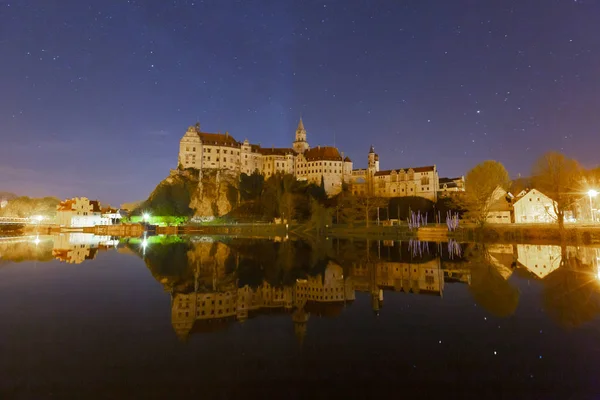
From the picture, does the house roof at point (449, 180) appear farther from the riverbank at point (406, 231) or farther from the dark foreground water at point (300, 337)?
the dark foreground water at point (300, 337)

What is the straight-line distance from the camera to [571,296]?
10.2m

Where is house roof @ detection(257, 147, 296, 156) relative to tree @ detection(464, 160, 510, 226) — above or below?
above

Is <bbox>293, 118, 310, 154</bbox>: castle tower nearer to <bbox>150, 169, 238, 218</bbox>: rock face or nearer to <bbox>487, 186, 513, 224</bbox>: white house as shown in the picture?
<bbox>150, 169, 238, 218</bbox>: rock face

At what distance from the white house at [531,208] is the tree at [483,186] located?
411 cm

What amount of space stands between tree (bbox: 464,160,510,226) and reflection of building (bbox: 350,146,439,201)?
35.9m

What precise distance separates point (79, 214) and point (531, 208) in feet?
330

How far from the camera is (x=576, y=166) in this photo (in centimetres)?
3828

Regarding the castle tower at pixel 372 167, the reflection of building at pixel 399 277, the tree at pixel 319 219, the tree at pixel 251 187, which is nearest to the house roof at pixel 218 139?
the tree at pixel 251 187

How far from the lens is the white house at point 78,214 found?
279 feet

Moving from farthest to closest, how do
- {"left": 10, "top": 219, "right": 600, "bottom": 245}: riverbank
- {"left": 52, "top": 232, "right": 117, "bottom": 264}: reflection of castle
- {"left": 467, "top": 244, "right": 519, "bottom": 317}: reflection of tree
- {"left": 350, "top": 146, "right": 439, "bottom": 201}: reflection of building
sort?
{"left": 350, "top": 146, "right": 439, "bottom": 201}: reflection of building, {"left": 10, "top": 219, "right": 600, "bottom": 245}: riverbank, {"left": 52, "top": 232, "right": 117, "bottom": 264}: reflection of castle, {"left": 467, "top": 244, "right": 519, "bottom": 317}: reflection of tree

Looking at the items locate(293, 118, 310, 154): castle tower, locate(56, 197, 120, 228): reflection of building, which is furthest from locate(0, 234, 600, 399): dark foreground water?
locate(293, 118, 310, 154): castle tower

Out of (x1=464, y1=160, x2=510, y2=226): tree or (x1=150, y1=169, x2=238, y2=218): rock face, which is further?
(x1=150, y1=169, x2=238, y2=218): rock face

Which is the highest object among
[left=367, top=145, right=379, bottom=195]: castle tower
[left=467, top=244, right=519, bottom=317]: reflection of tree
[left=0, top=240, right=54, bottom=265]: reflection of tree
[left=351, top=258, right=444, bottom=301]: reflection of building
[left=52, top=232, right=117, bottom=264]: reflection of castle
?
[left=367, top=145, right=379, bottom=195]: castle tower

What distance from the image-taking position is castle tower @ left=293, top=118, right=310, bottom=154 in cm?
11591
